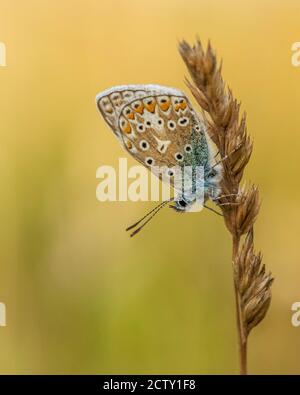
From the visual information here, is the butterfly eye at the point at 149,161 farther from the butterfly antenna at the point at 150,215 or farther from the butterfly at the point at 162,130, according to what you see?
the butterfly antenna at the point at 150,215

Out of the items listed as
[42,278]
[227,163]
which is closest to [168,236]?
[227,163]

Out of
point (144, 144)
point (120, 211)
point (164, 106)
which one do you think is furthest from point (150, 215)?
point (164, 106)

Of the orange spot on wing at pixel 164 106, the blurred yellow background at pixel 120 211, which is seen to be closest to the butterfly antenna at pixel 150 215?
the blurred yellow background at pixel 120 211

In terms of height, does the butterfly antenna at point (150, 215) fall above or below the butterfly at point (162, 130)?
below

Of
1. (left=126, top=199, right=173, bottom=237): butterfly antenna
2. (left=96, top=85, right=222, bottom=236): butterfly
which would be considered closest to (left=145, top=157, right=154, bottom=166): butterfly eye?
(left=96, top=85, right=222, bottom=236): butterfly

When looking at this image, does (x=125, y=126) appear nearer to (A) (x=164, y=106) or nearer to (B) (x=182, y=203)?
(A) (x=164, y=106)

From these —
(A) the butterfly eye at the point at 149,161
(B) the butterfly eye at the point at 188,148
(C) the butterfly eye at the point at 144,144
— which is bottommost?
(A) the butterfly eye at the point at 149,161

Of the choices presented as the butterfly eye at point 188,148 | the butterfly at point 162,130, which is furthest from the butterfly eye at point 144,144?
the butterfly eye at point 188,148
